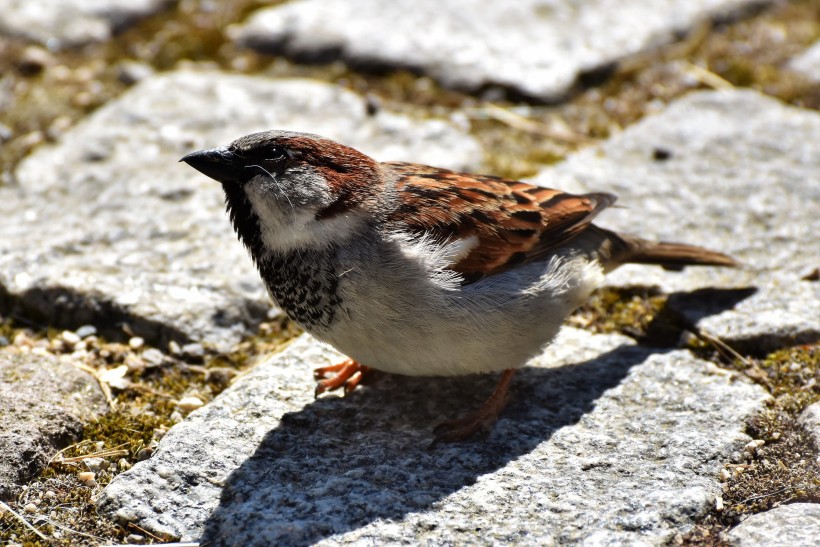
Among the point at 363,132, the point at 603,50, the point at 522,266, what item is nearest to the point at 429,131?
the point at 363,132

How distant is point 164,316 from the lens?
3510 millimetres

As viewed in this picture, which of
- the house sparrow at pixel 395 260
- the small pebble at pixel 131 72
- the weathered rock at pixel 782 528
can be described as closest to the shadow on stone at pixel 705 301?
the house sparrow at pixel 395 260

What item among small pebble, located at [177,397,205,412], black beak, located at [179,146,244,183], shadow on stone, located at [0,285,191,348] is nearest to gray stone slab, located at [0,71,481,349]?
shadow on stone, located at [0,285,191,348]

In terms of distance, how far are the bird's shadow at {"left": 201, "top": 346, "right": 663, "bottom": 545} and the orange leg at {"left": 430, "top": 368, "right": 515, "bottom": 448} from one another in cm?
3

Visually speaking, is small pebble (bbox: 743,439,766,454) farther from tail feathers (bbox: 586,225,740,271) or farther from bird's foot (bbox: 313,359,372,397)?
bird's foot (bbox: 313,359,372,397)

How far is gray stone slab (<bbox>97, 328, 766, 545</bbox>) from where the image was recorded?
2.59 meters

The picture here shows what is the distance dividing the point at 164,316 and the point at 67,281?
0.43 metres

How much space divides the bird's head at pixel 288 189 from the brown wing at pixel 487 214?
0.62 feet

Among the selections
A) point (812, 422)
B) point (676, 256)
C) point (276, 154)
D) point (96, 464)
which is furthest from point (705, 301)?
point (96, 464)

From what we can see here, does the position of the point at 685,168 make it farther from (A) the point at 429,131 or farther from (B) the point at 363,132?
(B) the point at 363,132

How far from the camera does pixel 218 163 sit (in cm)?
316

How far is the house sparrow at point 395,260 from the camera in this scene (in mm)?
3053

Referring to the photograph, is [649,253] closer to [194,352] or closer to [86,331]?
[194,352]

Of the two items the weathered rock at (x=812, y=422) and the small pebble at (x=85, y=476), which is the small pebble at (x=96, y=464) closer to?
the small pebble at (x=85, y=476)
